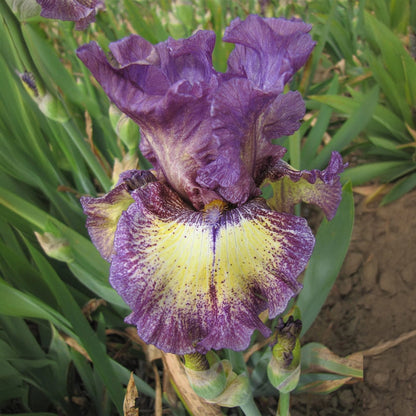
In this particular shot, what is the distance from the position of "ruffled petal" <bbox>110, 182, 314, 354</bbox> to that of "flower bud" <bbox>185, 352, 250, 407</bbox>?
2.4 inches

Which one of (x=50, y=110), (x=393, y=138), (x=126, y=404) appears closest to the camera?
(x=126, y=404)

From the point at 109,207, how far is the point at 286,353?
15.4 inches

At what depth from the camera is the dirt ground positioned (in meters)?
1.13

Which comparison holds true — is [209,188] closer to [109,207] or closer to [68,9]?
[109,207]

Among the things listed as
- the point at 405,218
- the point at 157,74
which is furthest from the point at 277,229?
the point at 405,218

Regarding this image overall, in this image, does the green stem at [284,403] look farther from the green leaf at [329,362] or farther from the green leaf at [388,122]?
the green leaf at [388,122]

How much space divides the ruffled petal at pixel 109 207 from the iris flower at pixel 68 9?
34 cm

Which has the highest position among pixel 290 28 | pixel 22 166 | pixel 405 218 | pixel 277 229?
pixel 290 28

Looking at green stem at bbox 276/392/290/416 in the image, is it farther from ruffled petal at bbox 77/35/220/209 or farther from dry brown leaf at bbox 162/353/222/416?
ruffled petal at bbox 77/35/220/209

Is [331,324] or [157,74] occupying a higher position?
[157,74]

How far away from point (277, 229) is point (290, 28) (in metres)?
0.29

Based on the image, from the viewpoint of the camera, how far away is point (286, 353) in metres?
0.69

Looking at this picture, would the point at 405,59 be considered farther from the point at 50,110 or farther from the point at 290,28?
the point at 50,110

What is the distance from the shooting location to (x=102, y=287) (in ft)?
3.04
